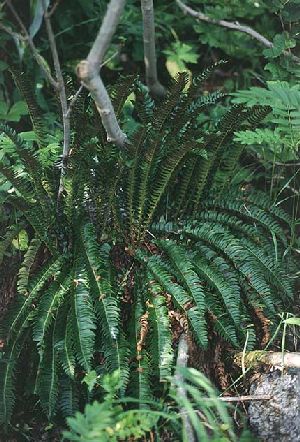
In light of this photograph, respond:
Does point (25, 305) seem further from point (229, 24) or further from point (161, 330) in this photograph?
point (229, 24)

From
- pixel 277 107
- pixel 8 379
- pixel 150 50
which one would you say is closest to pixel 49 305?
pixel 8 379

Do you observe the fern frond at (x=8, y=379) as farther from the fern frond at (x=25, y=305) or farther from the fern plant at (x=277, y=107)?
the fern plant at (x=277, y=107)

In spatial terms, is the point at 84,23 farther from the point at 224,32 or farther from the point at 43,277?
the point at 43,277

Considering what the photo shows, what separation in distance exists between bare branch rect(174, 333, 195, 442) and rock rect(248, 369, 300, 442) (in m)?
0.42

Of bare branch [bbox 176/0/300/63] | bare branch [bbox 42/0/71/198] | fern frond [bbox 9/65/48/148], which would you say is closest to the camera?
bare branch [bbox 42/0/71/198]

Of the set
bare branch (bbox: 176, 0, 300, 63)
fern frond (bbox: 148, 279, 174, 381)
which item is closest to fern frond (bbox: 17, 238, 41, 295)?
fern frond (bbox: 148, 279, 174, 381)

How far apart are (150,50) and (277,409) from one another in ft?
7.80

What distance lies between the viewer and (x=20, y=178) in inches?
128

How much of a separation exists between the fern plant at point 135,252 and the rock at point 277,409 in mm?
228

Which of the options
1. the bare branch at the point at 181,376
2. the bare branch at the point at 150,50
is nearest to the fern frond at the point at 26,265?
the bare branch at the point at 181,376

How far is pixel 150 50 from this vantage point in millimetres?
4156

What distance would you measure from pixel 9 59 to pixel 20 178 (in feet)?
4.71

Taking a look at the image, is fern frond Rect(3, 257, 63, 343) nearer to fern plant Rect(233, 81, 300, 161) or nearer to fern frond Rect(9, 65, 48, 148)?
fern frond Rect(9, 65, 48, 148)

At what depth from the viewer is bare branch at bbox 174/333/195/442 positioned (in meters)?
2.82
